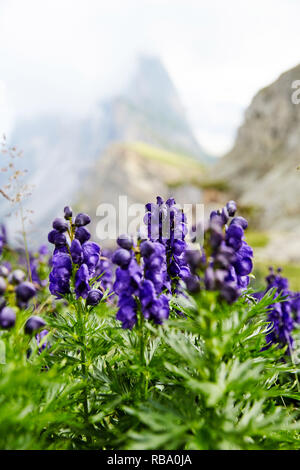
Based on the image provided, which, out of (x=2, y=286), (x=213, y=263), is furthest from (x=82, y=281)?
(x=213, y=263)

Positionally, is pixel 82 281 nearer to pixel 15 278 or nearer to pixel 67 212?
pixel 67 212

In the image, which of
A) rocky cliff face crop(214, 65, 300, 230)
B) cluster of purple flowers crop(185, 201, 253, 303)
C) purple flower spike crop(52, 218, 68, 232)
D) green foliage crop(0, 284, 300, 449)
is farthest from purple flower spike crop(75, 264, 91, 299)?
rocky cliff face crop(214, 65, 300, 230)

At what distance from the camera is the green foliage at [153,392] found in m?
1.74

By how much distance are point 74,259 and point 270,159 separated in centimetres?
4829

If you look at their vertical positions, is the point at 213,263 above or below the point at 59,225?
below

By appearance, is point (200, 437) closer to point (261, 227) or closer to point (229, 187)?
point (261, 227)

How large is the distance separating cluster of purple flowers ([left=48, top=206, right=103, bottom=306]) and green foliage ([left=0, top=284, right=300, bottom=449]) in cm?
21

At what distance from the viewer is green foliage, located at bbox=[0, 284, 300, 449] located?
68.6 inches

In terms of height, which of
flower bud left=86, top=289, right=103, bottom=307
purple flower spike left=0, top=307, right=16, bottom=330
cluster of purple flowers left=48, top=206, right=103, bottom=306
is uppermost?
cluster of purple flowers left=48, top=206, right=103, bottom=306

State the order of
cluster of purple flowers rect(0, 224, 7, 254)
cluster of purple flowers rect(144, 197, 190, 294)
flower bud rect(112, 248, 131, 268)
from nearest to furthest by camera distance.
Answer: flower bud rect(112, 248, 131, 268), cluster of purple flowers rect(144, 197, 190, 294), cluster of purple flowers rect(0, 224, 7, 254)

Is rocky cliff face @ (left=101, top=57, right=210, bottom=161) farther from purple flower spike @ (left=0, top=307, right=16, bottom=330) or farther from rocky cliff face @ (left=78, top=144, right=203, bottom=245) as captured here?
purple flower spike @ (left=0, top=307, right=16, bottom=330)

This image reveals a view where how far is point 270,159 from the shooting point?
4669cm

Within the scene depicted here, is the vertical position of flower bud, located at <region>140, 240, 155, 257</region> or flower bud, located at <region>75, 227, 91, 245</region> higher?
flower bud, located at <region>75, 227, 91, 245</region>

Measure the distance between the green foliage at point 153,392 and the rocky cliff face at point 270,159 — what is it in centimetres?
3388
